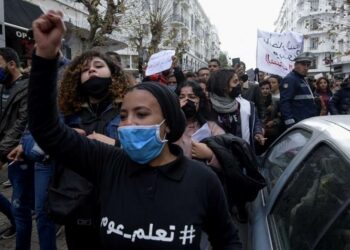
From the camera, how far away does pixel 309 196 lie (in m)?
1.91

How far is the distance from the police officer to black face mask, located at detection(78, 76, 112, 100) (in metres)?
3.80

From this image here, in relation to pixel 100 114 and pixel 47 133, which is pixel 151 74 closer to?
pixel 100 114

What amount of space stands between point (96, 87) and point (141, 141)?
89 centimetres

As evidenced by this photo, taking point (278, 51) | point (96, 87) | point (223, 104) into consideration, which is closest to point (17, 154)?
point (96, 87)

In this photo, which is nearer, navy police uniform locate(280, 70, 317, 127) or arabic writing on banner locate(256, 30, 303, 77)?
navy police uniform locate(280, 70, 317, 127)

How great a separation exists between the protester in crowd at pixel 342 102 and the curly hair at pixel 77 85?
5.40m

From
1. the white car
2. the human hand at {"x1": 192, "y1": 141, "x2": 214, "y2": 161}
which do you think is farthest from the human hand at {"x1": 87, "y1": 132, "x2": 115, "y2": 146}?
the white car

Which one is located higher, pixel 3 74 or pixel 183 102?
pixel 3 74

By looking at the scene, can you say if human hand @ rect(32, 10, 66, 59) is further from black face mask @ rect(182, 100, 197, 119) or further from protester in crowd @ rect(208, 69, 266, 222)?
protester in crowd @ rect(208, 69, 266, 222)

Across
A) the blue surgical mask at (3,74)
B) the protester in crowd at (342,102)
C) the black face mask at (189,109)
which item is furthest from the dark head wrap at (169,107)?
the protester in crowd at (342,102)

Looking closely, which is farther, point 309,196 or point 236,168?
point 236,168

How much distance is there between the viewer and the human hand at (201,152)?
→ 7.80ft

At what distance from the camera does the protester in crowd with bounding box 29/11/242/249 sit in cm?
150

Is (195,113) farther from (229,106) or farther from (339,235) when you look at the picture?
(339,235)
